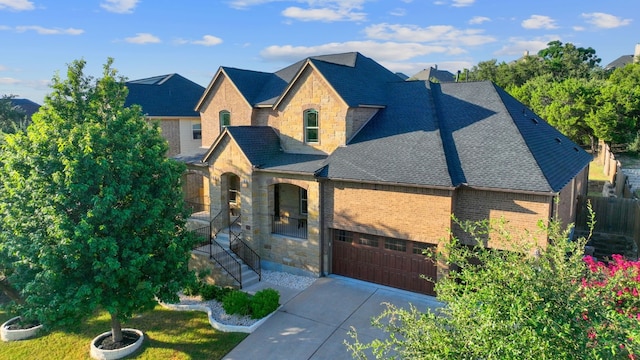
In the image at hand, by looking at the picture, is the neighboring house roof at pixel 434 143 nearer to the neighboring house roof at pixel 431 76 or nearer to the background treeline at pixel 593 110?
the background treeline at pixel 593 110

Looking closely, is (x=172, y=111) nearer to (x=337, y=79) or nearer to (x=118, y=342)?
(x=337, y=79)

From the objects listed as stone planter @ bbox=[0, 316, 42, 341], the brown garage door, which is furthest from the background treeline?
stone planter @ bbox=[0, 316, 42, 341]

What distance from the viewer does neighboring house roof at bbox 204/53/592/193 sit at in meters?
15.6

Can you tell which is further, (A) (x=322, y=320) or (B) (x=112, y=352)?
(A) (x=322, y=320)

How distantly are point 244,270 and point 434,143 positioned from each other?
10.0 metres

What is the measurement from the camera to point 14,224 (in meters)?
11.8

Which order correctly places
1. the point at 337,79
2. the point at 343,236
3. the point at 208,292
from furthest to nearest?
the point at 337,79, the point at 343,236, the point at 208,292

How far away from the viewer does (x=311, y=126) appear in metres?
20.3

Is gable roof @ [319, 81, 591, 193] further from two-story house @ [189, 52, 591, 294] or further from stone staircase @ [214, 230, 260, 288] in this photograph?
stone staircase @ [214, 230, 260, 288]

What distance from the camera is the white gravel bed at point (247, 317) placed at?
14859 millimetres

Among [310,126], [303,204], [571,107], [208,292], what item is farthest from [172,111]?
[571,107]

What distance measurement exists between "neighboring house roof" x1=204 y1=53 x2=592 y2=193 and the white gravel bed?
189 inches

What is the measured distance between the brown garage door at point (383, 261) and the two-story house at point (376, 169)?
4 cm

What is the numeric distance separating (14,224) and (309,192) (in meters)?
10.6
